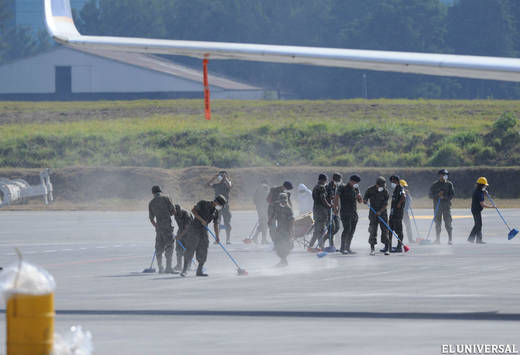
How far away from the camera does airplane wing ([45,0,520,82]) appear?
39.1 feet

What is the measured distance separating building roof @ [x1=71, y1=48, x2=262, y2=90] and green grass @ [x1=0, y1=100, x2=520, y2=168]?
43.8ft

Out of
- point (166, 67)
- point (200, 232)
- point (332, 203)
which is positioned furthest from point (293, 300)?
point (166, 67)

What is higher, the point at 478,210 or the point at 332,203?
the point at 332,203

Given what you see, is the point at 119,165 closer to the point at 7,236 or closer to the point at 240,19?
the point at 7,236

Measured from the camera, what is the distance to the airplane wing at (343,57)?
11930 mm

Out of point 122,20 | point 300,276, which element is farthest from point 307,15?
point 300,276

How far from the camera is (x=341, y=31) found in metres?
100

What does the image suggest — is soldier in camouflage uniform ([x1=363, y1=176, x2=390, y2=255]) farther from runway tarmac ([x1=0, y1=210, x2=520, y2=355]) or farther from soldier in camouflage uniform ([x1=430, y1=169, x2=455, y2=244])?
soldier in camouflage uniform ([x1=430, y1=169, x2=455, y2=244])

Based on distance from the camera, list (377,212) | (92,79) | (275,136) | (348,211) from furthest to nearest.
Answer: (92,79), (275,136), (377,212), (348,211)

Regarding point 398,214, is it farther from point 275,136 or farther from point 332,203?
point 275,136

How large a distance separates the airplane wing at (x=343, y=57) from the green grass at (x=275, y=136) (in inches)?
1694

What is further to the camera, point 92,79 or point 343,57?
point 92,79

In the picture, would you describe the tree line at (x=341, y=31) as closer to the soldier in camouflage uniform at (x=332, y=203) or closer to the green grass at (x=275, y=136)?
the green grass at (x=275, y=136)

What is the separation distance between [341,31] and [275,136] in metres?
42.3
